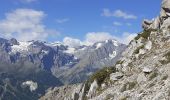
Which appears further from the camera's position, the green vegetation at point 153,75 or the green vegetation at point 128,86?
the green vegetation at point 128,86

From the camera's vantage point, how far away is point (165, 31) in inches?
2431

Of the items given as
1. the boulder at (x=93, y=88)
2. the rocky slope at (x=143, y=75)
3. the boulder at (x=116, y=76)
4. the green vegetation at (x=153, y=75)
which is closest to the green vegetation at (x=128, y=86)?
the rocky slope at (x=143, y=75)

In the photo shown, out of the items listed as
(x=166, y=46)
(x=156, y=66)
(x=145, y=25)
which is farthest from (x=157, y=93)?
(x=145, y=25)

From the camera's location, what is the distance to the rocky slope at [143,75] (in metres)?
37.9

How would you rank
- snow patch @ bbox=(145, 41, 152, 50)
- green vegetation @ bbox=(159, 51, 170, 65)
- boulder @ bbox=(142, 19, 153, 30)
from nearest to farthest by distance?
green vegetation @ bbox=(159, 51, 170, 65) → snow patch @ bbox=(145, 41, 152, 50) → boulder @ bbox=(142, 19, 153, 30)

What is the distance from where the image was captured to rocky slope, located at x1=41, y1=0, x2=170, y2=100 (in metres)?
37.9

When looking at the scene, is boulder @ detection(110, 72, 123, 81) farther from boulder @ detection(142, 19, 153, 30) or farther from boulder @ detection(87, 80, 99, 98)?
boulder @ detection(142, 19, 153, 30)

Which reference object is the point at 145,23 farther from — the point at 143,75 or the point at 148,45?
the point at 143,75

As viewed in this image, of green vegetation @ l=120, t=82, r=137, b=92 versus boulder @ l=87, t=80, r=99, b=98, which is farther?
boulder @ l=87, t=80, r=99, b=98

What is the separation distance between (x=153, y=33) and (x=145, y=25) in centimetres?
2168

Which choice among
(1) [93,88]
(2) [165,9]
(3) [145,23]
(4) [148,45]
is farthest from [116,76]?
(3) [145,23]

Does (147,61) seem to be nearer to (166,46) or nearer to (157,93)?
(166,46)

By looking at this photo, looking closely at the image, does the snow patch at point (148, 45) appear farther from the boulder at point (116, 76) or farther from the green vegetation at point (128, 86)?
the green vegetation at point (128, 86)

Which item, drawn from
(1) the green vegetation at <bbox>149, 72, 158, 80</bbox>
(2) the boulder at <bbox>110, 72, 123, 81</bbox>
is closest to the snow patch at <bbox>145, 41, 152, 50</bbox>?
(2) the boulder at <bbox>110, 72, 123, 81</bbox>
